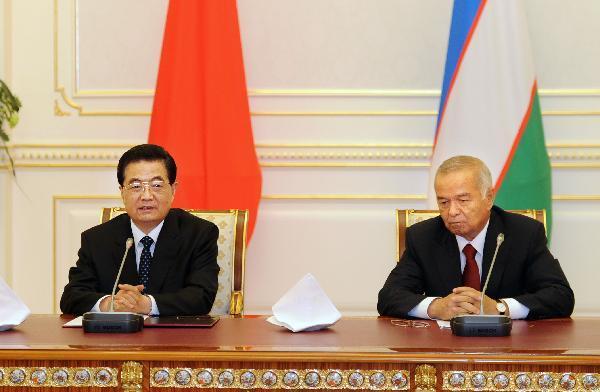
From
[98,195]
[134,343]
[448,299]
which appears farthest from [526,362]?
[98,195]

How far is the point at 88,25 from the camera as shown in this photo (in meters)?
5.21

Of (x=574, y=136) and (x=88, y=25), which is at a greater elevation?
(x=88, y=25)

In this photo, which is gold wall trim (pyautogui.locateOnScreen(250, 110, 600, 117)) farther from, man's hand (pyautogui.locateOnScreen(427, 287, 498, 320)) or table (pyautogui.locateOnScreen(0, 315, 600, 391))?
table (pyautogui.locateOnScreen(0, 315, 600, 391))

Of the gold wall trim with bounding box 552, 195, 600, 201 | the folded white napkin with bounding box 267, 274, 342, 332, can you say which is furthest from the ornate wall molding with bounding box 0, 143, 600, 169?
the folded white napkin with bounding box 267, 274, 342, 332

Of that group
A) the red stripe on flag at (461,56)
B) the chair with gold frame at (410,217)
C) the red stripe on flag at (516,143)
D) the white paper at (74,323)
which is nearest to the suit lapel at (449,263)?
the chair with gold frame at (410,217)

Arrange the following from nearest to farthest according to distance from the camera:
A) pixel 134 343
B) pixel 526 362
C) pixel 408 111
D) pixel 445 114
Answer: pixel 526 362 < pixel 134 343 < pixel 445 114 < pixel 408 111

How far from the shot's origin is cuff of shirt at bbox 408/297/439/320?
119 inches

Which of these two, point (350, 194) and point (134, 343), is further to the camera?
point (350, 194)

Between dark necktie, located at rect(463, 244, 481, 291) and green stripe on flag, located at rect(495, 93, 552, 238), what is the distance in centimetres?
139

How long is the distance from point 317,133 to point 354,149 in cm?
23

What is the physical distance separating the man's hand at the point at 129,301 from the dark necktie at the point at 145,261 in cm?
31

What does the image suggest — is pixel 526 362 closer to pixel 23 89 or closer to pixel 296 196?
pixel 296 196

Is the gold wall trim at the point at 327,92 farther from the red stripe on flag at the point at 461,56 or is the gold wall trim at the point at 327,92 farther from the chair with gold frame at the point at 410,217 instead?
the chair with gold frame at the point at 410,217

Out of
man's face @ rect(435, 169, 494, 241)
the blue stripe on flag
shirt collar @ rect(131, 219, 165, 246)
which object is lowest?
shirt collar @ rect(131, 219, 165, 246)
